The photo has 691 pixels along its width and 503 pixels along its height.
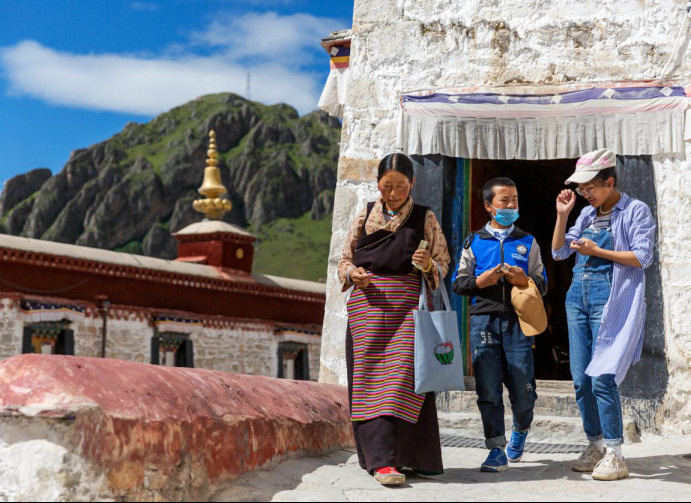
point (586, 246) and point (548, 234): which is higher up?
point (548, 234)

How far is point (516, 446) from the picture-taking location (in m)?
4.18

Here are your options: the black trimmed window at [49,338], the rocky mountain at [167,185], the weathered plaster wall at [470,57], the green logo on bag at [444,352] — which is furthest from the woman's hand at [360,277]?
the rocky mountain at [167,185]

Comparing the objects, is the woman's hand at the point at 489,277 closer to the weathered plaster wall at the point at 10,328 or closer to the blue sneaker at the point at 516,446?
the blue sneaker at the point at 516,446

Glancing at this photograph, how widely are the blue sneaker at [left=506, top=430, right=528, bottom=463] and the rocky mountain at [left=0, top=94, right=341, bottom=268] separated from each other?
71391mm

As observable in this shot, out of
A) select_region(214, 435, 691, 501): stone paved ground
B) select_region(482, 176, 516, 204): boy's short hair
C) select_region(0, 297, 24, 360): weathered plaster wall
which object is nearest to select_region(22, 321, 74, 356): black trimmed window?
select_region(0, 297, 24, 360): weathered plaster wall

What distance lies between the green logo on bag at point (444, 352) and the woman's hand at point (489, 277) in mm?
401

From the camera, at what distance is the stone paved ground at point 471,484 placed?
3266mm

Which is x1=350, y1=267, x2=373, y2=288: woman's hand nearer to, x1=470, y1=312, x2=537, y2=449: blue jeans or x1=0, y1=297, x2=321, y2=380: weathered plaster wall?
x1=470, y1=312, x2=537, y2=449: blue jeans

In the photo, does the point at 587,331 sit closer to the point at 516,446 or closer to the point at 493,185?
the point at 516,446

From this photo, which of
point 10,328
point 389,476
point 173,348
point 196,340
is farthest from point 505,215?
point 196,340

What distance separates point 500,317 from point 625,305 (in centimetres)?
56

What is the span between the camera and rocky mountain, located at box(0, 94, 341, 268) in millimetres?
77562

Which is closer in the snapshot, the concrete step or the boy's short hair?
the boy's short hair

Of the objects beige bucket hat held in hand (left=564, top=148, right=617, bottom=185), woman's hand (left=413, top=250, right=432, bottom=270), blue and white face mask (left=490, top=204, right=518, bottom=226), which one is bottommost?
woman's hand (left=413, top=250, right=432, bottom=270)
